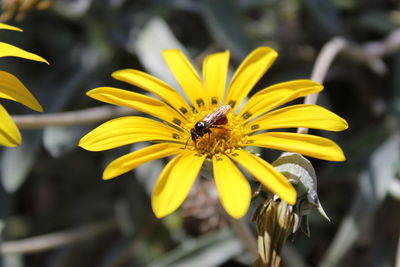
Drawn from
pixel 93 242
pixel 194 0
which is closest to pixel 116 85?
pixel 194 0

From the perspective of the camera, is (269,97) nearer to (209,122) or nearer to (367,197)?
(209,122)

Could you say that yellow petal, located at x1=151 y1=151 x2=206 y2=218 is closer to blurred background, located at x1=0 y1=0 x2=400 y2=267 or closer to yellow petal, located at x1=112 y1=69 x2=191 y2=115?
yellow petal, located at x1=112 y1=69 x2=191 y2=115

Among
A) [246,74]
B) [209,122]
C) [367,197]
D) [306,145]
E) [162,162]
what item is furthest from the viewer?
[162,162]

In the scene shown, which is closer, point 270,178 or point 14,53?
point 270,178

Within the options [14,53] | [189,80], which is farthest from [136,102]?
[14,53]

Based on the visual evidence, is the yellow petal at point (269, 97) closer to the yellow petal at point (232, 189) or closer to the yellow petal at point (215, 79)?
the yellow petal at point (215, 79)

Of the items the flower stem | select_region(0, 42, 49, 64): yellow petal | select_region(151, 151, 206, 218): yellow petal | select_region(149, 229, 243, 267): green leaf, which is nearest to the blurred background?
select_region(149, 229, 243, 267): green leaf

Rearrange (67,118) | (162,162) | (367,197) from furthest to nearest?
(162,162), (367,197), (67,118)
